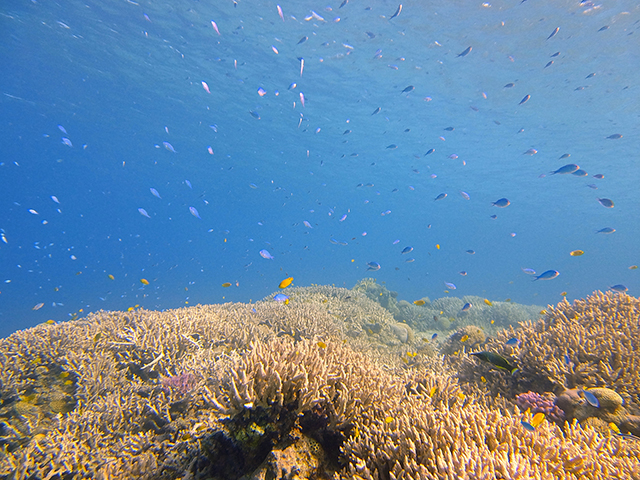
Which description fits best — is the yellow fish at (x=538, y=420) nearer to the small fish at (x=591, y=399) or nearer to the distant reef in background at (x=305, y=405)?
the distant reef in background at (x=305, y=405)

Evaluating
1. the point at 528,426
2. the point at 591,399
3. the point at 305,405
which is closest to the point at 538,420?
the point at 528,426

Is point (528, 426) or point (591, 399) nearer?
point (528, 426)

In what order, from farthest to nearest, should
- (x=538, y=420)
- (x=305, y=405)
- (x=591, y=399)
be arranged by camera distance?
(x=591, y=399) → (x=538, y=420) → (x=305, y=405)

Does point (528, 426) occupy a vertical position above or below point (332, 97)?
below

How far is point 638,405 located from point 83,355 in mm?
8254

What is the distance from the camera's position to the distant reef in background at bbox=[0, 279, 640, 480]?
2.19m

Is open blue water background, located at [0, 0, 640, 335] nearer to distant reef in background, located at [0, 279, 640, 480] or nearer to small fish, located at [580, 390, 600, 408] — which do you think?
distant reef in background, located at [0, 279, 640, 480]

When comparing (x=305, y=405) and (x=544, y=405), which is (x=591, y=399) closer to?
(x=544, y=405)

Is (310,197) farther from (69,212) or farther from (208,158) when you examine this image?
(69,212)

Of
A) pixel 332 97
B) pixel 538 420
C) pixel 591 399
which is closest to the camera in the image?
pixel 538 420

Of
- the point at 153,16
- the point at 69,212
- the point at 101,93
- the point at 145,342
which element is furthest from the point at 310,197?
the point at 69,212

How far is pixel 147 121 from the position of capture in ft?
113

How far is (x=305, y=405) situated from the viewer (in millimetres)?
2463

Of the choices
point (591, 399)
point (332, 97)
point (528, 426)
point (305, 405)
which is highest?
point (332, 97)
